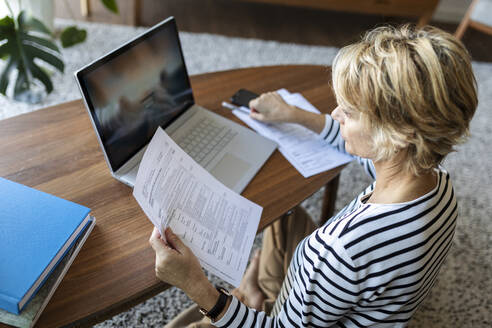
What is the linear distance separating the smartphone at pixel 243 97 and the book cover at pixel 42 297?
633 millimetres

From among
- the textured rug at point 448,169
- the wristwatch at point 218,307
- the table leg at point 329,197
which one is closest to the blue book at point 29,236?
the wristwatch at point 218,307

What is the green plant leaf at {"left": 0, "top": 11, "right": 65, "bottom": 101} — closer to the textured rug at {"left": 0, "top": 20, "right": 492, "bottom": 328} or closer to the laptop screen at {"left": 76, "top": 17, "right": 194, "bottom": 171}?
the textured rug at {"left": 0, "top": 20, "right": 492, "bottom": 328}

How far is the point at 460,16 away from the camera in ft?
11.6

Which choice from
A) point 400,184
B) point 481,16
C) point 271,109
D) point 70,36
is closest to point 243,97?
point 271,109

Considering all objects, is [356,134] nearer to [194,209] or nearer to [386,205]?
[386,205]

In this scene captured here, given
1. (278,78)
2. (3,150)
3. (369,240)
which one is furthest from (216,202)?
(278,78)

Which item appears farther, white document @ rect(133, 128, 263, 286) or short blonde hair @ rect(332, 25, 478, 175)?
white document @ rect(133, 128, 263, 286)

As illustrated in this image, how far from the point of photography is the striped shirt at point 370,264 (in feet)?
2.29

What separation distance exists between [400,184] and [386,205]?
59 mm

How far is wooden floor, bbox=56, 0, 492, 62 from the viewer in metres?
2.93

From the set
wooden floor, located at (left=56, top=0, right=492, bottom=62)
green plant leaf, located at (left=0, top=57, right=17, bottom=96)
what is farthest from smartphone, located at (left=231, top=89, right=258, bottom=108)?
wooden floor, located at (left=56, top=0, right=492, bottom=62)

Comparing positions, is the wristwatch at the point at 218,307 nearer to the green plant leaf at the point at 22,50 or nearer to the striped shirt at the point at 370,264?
the striped shirt at the point at 370,264

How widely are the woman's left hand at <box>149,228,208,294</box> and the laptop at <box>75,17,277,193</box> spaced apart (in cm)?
24

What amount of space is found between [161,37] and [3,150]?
489 millimetres
